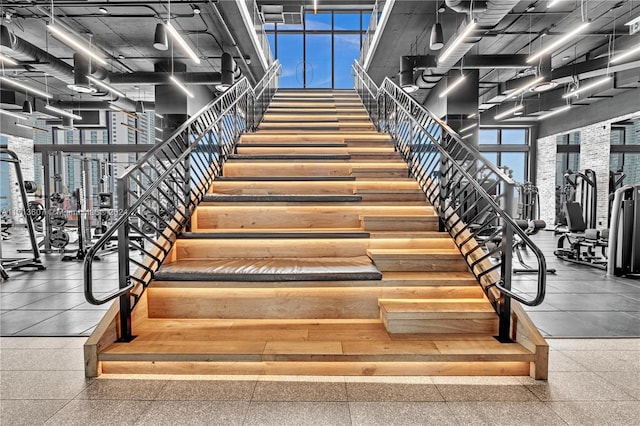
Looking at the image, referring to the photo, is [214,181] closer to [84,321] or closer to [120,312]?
[84,321]

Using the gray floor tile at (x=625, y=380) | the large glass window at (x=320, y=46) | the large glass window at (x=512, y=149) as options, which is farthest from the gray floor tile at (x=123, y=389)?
the large glass window at (x=512, y=149)

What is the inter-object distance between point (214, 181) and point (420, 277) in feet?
9.26

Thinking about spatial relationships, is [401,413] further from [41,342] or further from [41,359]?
[41,342]

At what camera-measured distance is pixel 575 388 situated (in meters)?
2.26

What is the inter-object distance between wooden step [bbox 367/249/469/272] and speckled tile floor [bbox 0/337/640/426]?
1015mm

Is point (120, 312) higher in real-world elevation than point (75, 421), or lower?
higher

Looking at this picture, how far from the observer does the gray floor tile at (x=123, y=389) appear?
216cm

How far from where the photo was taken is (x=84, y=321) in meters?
3.50

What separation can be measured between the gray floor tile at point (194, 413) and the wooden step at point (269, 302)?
2.76 feet

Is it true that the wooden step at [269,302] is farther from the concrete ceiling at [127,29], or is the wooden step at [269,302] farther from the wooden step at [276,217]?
the concrete ceiling at [127,29]

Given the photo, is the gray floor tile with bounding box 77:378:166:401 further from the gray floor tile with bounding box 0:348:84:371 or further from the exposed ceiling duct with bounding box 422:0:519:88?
the exposed ceiling duct with bounding box 422:0:519:88

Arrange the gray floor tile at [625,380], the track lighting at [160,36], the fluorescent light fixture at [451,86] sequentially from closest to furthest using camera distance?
the gray floor tile at [625,380] < the track lighting at [160,36] < the fluorescent light fixture at [451,86]

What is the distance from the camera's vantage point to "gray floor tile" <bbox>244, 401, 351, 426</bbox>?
1917 millimetres

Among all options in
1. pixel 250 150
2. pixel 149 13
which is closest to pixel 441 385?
pixel 250 150
